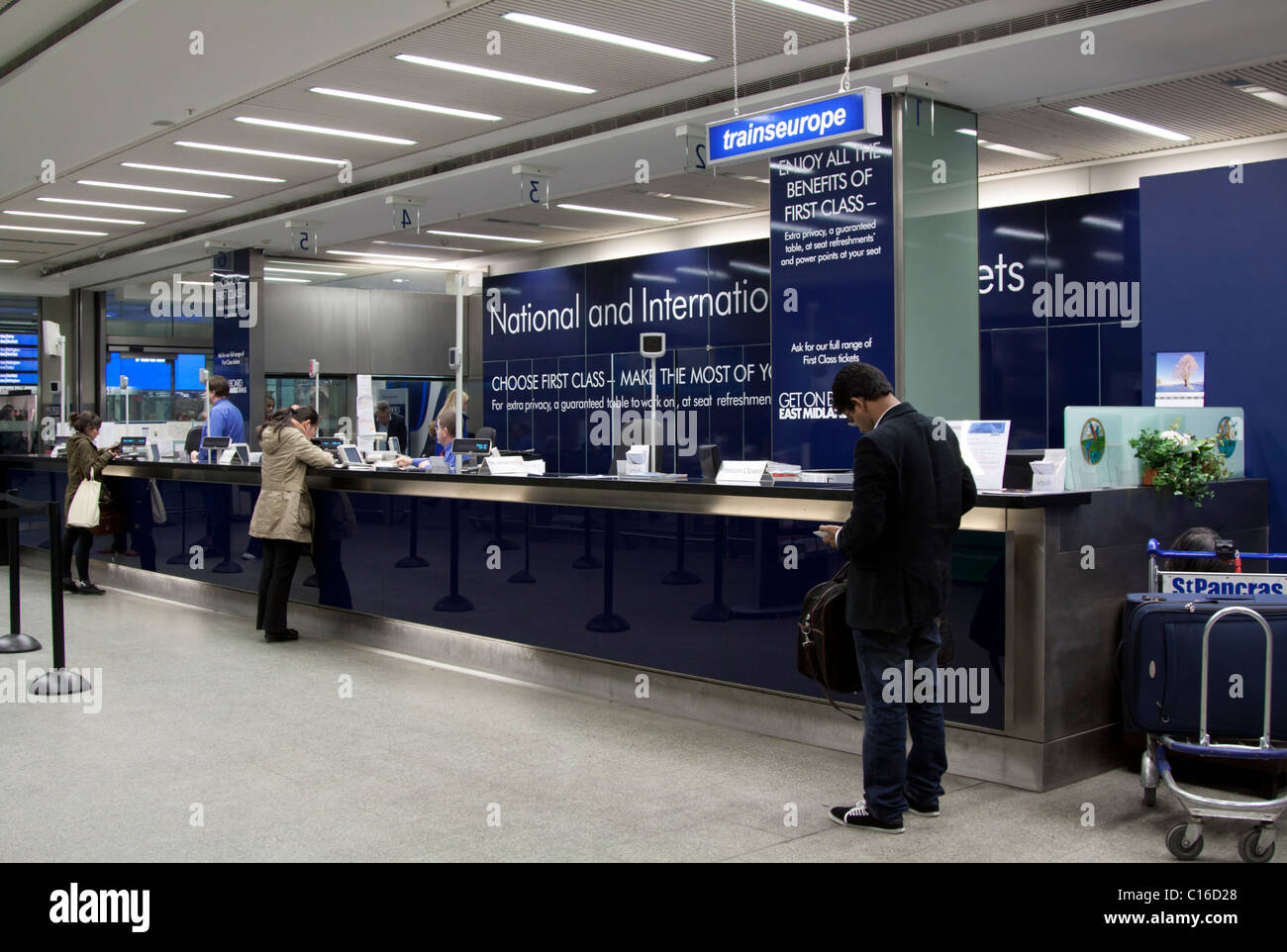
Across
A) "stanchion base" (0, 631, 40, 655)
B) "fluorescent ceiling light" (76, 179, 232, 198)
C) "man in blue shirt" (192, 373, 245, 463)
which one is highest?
"fluorescent ceiling light" (76, 179, 232, 198)

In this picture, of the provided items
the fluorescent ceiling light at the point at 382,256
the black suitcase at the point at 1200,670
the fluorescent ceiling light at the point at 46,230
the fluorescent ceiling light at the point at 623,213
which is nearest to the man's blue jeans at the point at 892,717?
the black suitcase at the point at 1200,670

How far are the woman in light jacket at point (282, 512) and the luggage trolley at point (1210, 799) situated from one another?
5403mm

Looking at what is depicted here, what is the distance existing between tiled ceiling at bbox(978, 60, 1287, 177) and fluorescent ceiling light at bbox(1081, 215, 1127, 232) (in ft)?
1.84

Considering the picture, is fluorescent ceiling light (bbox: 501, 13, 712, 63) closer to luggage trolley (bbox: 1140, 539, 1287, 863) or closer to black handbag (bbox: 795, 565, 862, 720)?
black handbag (bbox: 795, 565, 862, 720)

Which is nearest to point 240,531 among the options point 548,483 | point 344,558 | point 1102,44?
point 344,558

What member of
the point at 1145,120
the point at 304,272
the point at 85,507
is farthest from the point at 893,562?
the point at 304,272

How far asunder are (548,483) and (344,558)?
2.12m

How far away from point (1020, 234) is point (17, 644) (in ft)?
27.9

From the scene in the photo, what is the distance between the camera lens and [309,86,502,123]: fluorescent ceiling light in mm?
8375

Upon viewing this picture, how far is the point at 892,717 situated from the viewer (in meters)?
3.89

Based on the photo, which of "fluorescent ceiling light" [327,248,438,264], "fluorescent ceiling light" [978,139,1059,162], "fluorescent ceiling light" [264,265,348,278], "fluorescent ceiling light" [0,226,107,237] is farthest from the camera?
"fluorescent ceiling light" [264,265,348,278]

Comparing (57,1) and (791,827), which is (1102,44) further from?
(57,1)

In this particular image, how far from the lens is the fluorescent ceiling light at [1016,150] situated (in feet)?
32.2

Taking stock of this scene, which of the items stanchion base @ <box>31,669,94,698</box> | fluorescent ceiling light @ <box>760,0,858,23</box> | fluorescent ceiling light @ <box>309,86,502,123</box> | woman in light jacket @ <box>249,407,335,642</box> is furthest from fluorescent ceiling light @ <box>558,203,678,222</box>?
stanchion base @ <box>31,669,94,698</box>
